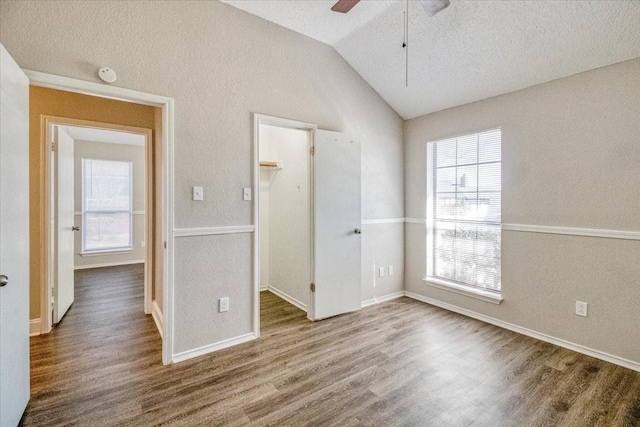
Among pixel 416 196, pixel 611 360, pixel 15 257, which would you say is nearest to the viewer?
pixel 15 257

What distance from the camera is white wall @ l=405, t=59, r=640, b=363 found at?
7.69 feet

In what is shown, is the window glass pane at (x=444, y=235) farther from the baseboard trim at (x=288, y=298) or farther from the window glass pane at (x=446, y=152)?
the baseboard trim at (x=288, y=298)

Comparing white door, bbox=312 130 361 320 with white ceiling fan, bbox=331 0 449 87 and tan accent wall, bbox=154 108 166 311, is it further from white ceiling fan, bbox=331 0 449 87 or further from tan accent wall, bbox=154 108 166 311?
tan accent wall, bbox=154 108 166 311

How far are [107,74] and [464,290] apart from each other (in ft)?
12.8

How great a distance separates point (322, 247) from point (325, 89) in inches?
69.2

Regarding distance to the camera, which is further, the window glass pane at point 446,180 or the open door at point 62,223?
the window glass pane at point 446,180

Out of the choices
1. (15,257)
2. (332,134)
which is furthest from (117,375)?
(332,134)

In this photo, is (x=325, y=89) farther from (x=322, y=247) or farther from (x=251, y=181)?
(x=322, y=247)

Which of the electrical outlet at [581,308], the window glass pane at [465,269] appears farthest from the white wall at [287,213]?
the electrical outlet at [581,308]

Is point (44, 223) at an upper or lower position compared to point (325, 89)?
lower

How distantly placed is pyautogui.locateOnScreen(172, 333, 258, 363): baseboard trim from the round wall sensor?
2151mm

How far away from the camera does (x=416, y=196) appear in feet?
12.9

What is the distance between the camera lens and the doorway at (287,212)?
3.38 m

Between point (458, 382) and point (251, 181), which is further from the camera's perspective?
point (251, 181)
